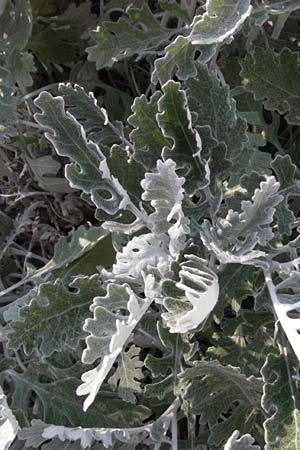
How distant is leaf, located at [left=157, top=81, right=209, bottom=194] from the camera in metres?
0.99

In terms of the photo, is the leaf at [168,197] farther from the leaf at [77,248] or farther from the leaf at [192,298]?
the leaf at [77,248]

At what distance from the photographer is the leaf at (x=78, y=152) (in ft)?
3.32

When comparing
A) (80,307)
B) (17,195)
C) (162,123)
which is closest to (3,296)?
(17,195)

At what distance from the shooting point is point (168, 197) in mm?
961

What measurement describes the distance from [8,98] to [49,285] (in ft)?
1.16

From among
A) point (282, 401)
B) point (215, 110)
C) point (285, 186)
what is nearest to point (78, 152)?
point (215, 110)

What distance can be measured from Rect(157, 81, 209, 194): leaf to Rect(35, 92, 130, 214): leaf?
0.30 ft

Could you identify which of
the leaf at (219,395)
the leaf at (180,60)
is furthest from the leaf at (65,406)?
the leaf at (180,60)

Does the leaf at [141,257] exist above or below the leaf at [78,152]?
below

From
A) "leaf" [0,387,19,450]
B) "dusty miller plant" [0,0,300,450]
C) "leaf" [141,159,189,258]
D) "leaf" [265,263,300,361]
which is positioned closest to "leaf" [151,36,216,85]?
"dusty miller plant" [0,0,300,450]

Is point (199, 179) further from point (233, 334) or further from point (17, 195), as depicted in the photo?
point (17, 195)

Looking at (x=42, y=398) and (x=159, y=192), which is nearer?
(x=159, y=192)

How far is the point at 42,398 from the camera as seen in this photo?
125cm

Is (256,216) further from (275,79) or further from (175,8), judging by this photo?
(175,8)
